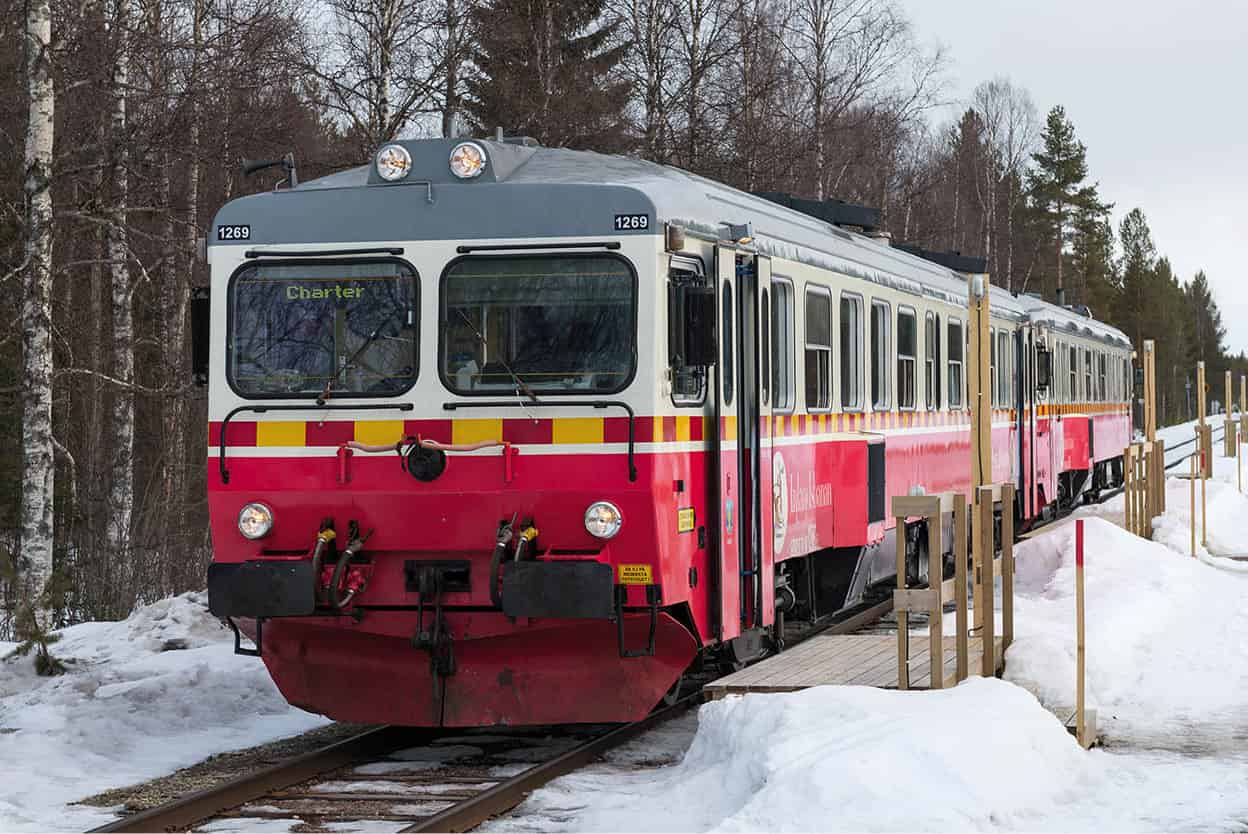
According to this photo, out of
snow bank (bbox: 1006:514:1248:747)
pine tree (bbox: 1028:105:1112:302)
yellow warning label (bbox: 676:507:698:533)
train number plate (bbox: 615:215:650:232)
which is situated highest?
Answer: pine tree (bbox: 1028:105:1112:302)

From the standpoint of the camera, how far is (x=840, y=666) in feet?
34.9

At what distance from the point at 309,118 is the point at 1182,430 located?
4863 centimetres

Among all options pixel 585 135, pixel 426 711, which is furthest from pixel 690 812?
pixel 585 135

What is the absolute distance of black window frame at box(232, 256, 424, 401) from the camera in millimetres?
9555

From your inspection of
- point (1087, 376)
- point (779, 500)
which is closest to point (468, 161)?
point (779, 500)

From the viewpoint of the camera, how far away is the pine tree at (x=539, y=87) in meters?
24.4

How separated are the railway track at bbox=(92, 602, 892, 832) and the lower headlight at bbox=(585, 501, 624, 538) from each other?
1.18 m

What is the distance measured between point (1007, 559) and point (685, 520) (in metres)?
2.41

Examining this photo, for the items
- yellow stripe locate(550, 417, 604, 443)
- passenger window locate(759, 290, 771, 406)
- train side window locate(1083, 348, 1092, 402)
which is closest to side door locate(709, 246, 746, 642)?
passenger window locate(759, 290, 771, 406)

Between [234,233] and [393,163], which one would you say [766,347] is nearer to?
[393,163]

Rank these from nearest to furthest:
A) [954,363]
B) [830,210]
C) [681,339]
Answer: [681,339] < [830,210] < [954,363]

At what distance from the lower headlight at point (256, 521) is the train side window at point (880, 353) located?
5.94m

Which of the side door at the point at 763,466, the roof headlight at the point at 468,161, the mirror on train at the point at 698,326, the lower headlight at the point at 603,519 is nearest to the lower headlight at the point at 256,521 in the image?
the lower headlight at the point at 603,519

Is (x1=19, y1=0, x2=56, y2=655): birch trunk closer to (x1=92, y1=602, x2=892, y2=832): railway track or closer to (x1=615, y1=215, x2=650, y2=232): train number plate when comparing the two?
(x1=92, y1=602, x2=892, y2=832): railway track
